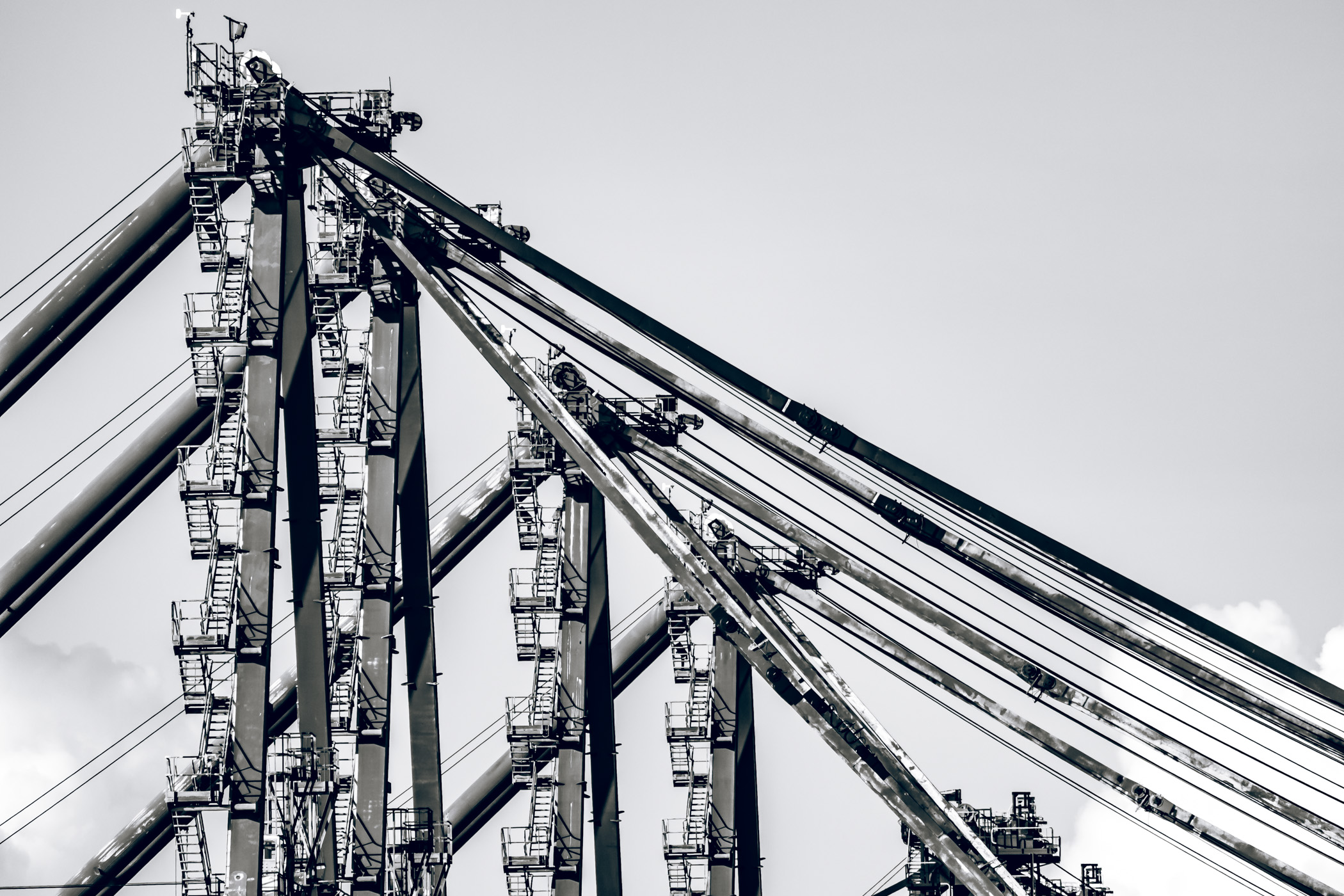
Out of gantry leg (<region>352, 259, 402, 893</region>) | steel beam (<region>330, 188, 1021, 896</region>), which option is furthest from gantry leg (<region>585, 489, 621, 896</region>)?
steel beam (<region>330, 188, 1021, 896</region>)

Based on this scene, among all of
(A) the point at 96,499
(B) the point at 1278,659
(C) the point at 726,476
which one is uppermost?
(A) the point at 96,499

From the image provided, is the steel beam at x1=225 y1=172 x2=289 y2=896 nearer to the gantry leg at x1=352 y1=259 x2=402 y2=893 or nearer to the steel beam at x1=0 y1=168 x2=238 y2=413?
the steel beam at x1=0 y1=168 x2=238 y2=413

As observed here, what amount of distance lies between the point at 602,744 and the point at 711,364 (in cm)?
1590

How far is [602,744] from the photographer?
55438 millimetres

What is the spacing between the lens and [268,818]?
4281 cm

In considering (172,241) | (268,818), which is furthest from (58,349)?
(268,818)

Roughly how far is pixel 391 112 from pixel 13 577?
12.2m

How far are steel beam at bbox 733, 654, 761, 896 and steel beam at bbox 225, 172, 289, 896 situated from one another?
2501cm

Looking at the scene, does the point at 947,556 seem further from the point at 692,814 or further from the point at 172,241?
the point at 692,814

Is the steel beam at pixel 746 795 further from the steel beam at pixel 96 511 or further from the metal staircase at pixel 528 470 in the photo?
the steel beam at pixel 96 511

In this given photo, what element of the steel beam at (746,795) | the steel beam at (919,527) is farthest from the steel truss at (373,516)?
the steel beam at (746,795)

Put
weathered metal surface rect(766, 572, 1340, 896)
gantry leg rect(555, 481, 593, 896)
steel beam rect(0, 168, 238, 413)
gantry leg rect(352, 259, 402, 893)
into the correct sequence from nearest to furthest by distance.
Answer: weathered metal surface rect(766, 572, 1340, 896) → steel beam rect(0, 168, 238, 413) → gantry leg rect(352, 259, 402, 893) → gantry leg rect(555, 481, 593, 896)

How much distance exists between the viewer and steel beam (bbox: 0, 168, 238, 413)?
4331 centimetres

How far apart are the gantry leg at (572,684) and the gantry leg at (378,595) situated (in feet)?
31.9
